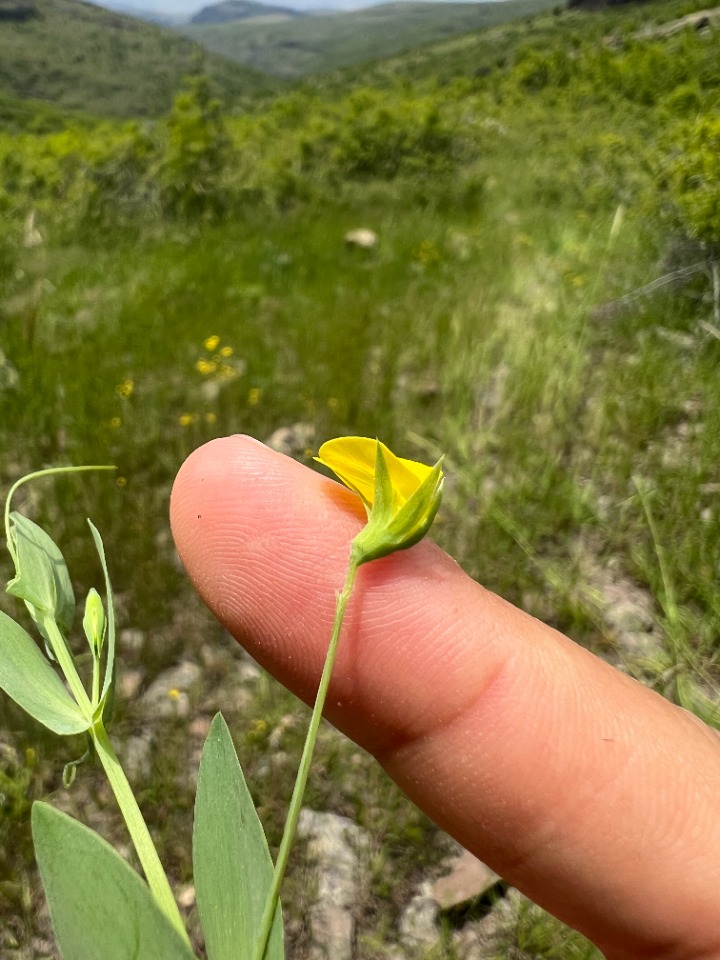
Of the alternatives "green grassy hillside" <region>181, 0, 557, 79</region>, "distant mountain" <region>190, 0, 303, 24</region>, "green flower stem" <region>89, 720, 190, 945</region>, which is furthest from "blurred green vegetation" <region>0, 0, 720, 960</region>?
"distant mountain" <region>190, 0, 303, 24</region>

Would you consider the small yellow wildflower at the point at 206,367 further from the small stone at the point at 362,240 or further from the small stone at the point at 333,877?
the small stone at the point at 362,240

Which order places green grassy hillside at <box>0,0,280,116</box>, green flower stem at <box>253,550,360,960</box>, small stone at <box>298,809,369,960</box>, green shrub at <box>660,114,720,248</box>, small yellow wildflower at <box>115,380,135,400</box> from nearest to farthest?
1. green flower stem at <box>253,550,360,960</box>
2. small stone at <box>298,809,369,960</box>
3. green shrub at <box>660,114,720,248</box>
4. small yellow wildflower at <box>115,380,135,400</box>
5. green grassy hillside at <box>0,0,280,116</box>

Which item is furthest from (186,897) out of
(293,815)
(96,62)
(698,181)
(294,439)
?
(96,62)

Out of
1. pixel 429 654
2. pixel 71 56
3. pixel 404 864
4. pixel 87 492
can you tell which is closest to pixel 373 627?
pixel 429 654

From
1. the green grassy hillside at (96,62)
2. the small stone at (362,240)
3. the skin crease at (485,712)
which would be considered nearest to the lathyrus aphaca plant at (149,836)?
the skin crease at (485,712)

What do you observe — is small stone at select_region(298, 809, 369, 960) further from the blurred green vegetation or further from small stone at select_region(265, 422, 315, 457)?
small stone at select_region(265, 422, 315, 457)

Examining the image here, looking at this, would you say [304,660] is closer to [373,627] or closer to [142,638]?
[373,627]
